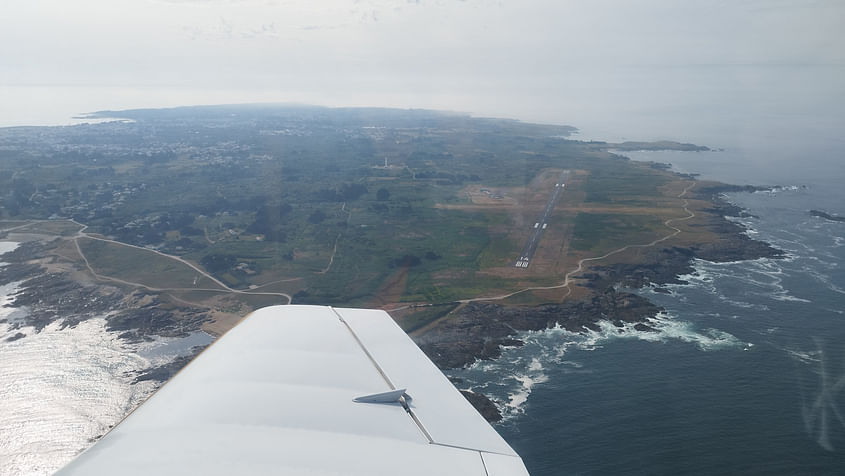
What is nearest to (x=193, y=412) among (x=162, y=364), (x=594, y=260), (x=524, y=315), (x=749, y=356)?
(x=162, y=364)

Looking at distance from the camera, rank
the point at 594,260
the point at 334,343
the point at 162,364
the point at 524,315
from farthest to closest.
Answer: the point at 594,260 < the point at 524,315 < the point at 162,364 < the point at 334,343

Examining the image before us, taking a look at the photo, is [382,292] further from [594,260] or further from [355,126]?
[355,126]

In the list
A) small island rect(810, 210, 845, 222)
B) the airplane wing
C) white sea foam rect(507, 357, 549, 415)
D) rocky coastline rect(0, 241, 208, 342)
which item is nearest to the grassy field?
rocky coastline rect(0, 241, 208, 342)

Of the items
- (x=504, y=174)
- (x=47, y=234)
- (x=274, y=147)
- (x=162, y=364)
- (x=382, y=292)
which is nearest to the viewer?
(x=162, y=364)

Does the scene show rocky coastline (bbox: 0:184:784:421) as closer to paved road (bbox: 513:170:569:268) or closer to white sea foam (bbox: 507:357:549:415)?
white sea foam (bbox: 507:357:549:415)

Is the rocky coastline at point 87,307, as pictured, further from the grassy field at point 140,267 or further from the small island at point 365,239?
the grassy field at point 140,267

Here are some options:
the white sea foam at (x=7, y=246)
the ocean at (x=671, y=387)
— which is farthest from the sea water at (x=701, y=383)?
the white sea foam at (x=7, y=246)
